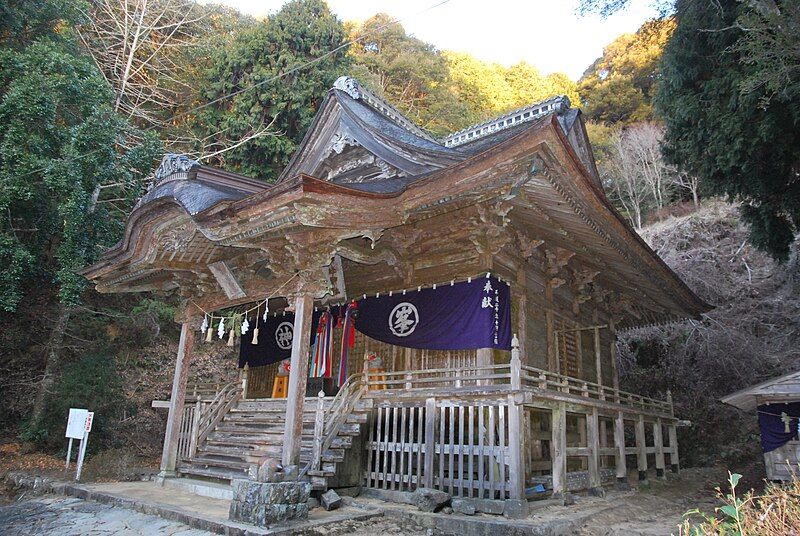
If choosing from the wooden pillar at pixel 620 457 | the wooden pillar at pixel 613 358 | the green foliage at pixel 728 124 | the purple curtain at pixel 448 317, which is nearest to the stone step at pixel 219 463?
the purple curtain at pixel 448 317

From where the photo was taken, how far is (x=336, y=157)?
37.4 ft

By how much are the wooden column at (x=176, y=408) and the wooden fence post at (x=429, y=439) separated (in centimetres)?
467

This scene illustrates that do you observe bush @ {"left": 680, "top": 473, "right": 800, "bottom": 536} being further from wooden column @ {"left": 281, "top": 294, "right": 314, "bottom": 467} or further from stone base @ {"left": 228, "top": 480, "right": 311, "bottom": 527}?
wooden column @ {"left": 281, "top": 294, "right": 314, "bottom": 467}

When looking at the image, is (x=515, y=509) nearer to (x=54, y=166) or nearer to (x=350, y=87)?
(x=350, y=87)

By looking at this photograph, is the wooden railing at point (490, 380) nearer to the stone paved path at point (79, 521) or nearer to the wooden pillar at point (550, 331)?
the wooden pillar at point (550, 331)

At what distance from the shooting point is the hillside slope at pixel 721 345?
16.4 meters

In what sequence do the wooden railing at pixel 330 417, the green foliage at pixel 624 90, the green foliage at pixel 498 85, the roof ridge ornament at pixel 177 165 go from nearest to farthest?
1. the wooden railing at pixel 330 417
2. the roof ridge ornament at pixel 177 165
3. the green foliage at pixel 498 85
4. the green foliage at pixel 624 90

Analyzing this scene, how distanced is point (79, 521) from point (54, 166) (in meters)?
8.35

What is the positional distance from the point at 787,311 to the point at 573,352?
11000 mm

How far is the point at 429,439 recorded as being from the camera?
7.60 m

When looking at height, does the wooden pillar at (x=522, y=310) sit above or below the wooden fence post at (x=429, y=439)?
above

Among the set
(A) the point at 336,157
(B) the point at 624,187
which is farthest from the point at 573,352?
(B) the point at 624,187

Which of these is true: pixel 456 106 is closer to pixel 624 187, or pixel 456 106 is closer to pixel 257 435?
pixel 624 187

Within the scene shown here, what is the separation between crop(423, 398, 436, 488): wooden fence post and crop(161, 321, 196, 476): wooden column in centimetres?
467
